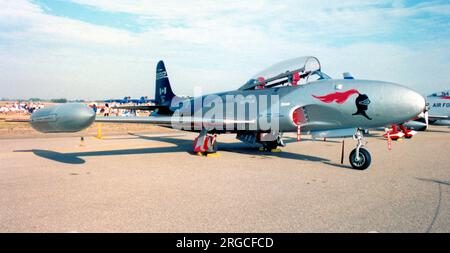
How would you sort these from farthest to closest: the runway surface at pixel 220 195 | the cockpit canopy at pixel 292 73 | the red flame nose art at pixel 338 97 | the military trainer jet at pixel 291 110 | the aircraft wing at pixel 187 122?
1. the aircraft wing at pixel 187 122
2. the cockpit canopy at pixel 292 73
3. the red flame nose art at pixel 338 97
4. the military trainer jet at pixel 291 110
5. the runway surface at pixel 220 195

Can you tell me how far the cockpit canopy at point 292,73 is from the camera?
34.4ft

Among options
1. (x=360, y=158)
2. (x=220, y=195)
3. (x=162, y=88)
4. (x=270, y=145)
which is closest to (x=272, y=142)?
(x=270, y=145)

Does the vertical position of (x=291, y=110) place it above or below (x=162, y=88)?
below

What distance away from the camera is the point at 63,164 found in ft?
30.8

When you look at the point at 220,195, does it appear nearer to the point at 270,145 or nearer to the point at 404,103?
the point at 404,103

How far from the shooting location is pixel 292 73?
10.7 meters

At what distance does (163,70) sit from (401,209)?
49.2ft

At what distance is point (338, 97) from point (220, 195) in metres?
4.78

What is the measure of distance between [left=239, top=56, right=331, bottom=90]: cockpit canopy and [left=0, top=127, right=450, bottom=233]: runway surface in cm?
252

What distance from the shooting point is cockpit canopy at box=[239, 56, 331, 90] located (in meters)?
10.5

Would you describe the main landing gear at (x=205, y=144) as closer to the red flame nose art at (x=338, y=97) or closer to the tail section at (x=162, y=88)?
the red flame nose art at (x=338, y=97)

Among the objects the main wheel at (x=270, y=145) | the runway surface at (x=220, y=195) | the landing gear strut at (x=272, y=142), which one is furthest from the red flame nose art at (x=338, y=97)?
the main wheel at (x=270, y=145)

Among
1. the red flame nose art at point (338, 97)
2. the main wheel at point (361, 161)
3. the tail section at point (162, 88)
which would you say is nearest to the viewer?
the main wheel at point (361, 161)

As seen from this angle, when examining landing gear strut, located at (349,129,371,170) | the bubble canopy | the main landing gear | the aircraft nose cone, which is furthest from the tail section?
the aircraft nose cone
